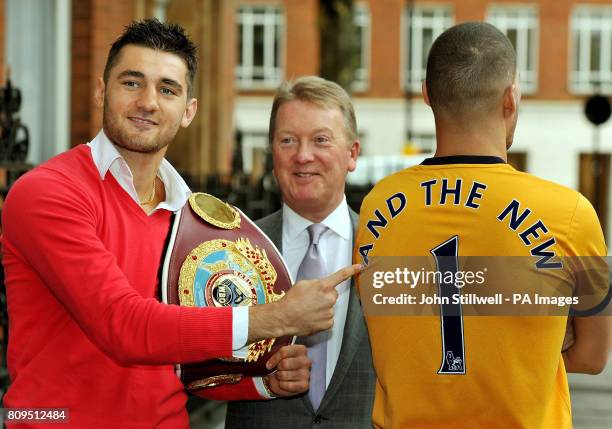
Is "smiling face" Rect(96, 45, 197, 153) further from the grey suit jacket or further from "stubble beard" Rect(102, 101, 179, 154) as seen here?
the grey suit jacket

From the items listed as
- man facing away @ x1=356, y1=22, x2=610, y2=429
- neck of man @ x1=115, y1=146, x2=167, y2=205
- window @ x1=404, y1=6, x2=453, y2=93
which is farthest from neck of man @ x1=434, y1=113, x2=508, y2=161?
window @ x1=404, y1=6, x2=453, y2=93

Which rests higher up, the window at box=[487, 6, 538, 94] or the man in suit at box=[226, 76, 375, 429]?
the window at box=[487, 6, 538, 94]

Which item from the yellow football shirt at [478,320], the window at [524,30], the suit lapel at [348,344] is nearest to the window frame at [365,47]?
the window at [524,30]

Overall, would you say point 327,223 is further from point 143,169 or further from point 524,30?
point 524,30

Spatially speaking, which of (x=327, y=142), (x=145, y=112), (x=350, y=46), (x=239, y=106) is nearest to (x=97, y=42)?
(x=327, y=142)

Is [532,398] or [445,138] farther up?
[445,138]

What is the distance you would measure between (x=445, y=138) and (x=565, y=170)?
32502 mm

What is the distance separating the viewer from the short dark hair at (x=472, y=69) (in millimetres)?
2260

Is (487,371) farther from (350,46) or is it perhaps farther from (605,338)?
(350,46)

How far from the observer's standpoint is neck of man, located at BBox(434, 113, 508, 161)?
7.42 feet

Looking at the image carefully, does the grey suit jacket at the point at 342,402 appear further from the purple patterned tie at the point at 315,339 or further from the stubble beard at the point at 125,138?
the stubble beard at the point at 125,138

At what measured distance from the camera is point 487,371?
2.17m

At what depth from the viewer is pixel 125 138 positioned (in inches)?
96.4

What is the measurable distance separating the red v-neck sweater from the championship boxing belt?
71 mm
